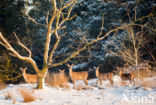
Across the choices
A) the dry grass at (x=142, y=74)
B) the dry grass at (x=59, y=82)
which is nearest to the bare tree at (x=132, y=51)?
the dry grass at (x=142, y=74)

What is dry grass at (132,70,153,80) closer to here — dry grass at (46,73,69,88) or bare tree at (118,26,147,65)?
bare tree at (118,26,147,65)

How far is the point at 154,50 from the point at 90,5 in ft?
38.3

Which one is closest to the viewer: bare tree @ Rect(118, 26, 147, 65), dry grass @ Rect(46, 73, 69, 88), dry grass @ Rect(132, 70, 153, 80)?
dry grass @ Rect(46, 73, 69, 88)

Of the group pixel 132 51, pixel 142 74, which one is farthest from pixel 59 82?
pixel 132 51

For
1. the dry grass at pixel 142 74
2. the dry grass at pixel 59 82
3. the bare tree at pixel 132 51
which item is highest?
the bare tree at pixel 132 51

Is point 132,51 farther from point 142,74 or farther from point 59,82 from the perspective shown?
point 59,82

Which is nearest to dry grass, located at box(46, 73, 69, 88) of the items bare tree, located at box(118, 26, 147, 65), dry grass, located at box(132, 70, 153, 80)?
bare tree, located at box(118, 26, 147, 65)

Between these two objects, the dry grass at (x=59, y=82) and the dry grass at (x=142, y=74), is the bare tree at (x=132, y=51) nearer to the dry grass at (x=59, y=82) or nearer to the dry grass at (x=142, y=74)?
the dry grass at (x=142, y=74)

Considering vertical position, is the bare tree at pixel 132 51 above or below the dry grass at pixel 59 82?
above

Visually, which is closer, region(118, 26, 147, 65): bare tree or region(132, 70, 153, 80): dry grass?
region(132, 70, 153, 80): dry grass

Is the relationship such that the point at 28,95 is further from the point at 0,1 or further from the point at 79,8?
the point at 79,8

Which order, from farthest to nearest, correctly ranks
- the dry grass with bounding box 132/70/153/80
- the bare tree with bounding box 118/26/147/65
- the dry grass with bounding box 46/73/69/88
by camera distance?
the bare tree with bounding box 118/26/147/65
the dry grass with bounding box 132/70/153/80
the dry grass with bounding box 46/73/69/88

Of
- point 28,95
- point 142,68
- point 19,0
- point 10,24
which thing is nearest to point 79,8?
point 19,0

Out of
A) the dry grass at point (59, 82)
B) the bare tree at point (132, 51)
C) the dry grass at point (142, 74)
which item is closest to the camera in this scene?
the dry grass at point (59, 82)
